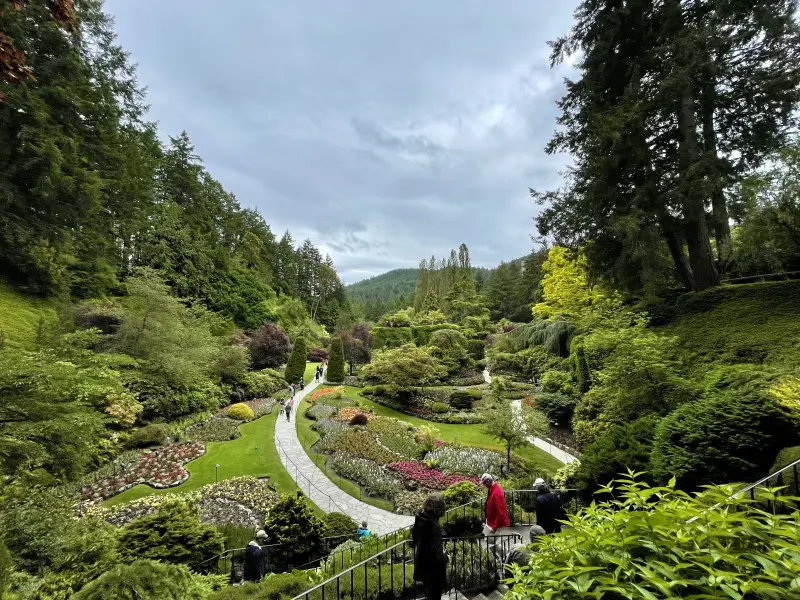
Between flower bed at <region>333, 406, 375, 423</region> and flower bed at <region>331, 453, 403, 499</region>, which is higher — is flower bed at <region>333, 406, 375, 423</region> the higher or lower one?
the higher one

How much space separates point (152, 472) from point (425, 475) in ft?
34.2

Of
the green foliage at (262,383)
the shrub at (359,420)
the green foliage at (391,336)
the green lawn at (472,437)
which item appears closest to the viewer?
the green lawn at (472,437)

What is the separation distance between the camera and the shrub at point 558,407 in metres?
18.9

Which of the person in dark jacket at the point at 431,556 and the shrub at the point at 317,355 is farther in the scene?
the shrub at the point at 317,355

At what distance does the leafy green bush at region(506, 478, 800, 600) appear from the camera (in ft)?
4.60

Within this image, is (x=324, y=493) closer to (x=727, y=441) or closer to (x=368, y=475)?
(x=368, y=475)

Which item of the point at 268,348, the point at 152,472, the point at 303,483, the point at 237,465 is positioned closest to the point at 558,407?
the point at 303,483

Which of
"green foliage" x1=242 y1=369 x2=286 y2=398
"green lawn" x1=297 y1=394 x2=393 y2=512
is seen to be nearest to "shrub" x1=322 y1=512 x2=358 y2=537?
"green lawn" x1=297 y1=394 x2=393 y2=512

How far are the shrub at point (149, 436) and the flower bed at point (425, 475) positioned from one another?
10900 mm

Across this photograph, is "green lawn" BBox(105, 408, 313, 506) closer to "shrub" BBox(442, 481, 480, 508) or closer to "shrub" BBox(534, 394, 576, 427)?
"shrub" BBox(442, 481, 480, 508)

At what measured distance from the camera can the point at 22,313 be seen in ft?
62.0

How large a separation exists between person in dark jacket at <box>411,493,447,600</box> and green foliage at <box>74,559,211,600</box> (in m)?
3.01

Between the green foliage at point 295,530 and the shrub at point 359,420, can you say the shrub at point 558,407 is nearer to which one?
the shrub at point 359,420

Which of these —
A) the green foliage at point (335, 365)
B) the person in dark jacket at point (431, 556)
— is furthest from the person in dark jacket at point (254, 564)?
the green foliage at point (335, 365)
